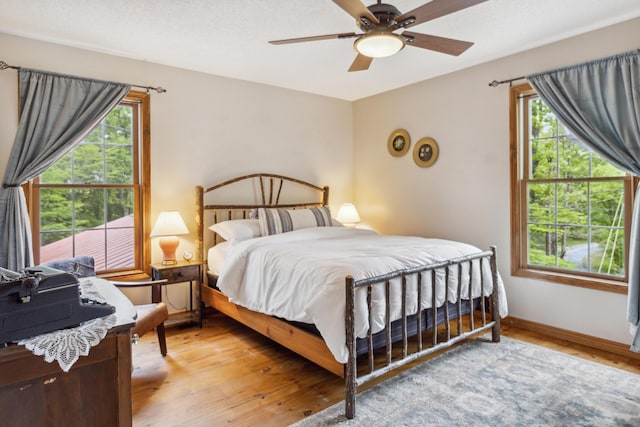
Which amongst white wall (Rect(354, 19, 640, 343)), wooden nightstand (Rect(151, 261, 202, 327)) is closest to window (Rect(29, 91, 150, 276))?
wooden nightstand (Rect(151, 261, 202, 327))

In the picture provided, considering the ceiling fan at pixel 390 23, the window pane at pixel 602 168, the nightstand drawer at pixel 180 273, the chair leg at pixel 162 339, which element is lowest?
the chair leg at pixel 162 339

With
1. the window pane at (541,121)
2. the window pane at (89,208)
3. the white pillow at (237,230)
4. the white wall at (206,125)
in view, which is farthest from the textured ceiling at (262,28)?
the white pillow at (237,230)

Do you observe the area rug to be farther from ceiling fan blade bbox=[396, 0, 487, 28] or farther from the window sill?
ceiling fan blade bbox=[396, 0, 487, 28]

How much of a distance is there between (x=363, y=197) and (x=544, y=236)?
2.32 meters

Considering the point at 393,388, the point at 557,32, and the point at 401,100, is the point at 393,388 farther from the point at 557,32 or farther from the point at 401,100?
the point at 401,100

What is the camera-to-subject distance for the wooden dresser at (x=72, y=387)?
1.27 metres

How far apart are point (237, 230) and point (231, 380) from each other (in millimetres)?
1521

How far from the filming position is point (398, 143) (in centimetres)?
479

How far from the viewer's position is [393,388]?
249cm

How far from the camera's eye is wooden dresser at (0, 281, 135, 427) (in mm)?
1271

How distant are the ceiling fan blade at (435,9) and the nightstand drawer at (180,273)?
108 inches

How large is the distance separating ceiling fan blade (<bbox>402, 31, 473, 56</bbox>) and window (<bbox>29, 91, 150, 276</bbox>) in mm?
2632

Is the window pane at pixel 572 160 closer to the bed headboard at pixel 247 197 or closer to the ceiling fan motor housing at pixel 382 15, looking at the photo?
the ceiling fan motor housing at pixel 382 15

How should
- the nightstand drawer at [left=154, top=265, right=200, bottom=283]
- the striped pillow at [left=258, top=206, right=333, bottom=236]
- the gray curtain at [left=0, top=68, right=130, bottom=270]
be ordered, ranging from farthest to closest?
the striped pillow at [left=258, top=206, right=333, bottom=236], the nightstand drawer at [left=154, top=265, right=200, bottom=283], the gray curtain at [left=0, top=68, right=130, bottom=270]
